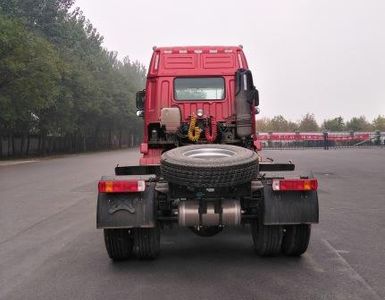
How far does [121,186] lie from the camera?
6648 millimetres

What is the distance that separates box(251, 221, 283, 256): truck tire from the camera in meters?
6.95

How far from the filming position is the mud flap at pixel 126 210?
659 cm

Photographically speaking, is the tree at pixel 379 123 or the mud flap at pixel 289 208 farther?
the tree at pixel 379 123

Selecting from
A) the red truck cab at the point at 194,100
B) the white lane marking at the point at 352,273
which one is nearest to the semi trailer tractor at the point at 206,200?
the white lane marking at the point at 352,273

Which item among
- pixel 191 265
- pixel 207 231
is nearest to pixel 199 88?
pixel 207 231

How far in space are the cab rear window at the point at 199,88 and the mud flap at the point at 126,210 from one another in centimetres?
353

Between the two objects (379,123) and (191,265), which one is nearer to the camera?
(191,265)

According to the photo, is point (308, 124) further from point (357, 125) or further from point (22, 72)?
point (22, 72)

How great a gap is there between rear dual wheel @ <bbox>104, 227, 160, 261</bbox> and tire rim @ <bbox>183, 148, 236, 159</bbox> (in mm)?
1058

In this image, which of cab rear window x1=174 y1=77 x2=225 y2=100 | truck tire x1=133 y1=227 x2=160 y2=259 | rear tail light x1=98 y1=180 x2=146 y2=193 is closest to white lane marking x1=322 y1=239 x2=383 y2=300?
truck tire x1=133 y1=227 x2=160 y2=259

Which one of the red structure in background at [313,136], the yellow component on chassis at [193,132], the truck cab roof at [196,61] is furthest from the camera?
the red structure in background at [313,136]

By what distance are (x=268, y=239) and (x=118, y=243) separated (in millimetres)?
→ 1914

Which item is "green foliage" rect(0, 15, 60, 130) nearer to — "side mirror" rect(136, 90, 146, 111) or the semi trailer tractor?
"side mirror" rect(136, 90, 146, 111)

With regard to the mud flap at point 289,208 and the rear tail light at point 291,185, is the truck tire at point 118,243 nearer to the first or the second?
the mud flap at point 289,208
